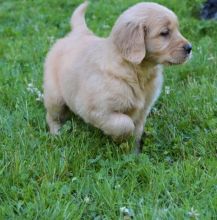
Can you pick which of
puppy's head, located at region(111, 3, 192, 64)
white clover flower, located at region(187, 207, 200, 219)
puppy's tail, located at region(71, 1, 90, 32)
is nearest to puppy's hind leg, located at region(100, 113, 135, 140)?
puppy's head, located at region(111, 3, 192, 64)

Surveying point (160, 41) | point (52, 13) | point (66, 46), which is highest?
point (160, 41)

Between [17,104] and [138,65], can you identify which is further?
[17,104]

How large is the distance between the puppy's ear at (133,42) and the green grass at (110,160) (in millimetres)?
670

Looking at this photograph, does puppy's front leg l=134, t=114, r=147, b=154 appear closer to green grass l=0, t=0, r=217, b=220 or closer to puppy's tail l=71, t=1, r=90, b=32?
green grass l=0, t=0, r=217, b=220

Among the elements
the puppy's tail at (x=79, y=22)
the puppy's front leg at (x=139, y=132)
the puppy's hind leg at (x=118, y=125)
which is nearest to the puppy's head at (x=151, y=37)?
the puppy's hind leg at (x=118, y=125)

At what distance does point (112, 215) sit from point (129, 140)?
981 mm

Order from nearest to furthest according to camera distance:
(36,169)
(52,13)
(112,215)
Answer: (112,215) < (36,169) < (52,13)

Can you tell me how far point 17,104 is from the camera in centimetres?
493

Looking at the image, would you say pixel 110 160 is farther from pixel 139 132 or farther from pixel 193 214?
pixel 193 214

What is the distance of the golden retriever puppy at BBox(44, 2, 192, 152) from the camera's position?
3.85 m

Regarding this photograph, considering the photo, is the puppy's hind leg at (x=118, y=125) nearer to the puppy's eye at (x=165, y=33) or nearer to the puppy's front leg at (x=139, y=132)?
the puppy's front leg at (x=139, y=132)

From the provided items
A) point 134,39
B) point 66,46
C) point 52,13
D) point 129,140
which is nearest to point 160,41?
point 134,39

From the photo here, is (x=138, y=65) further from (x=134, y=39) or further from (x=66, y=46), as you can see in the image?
(x=66, y=46)

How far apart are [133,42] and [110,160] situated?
2.77 ft
